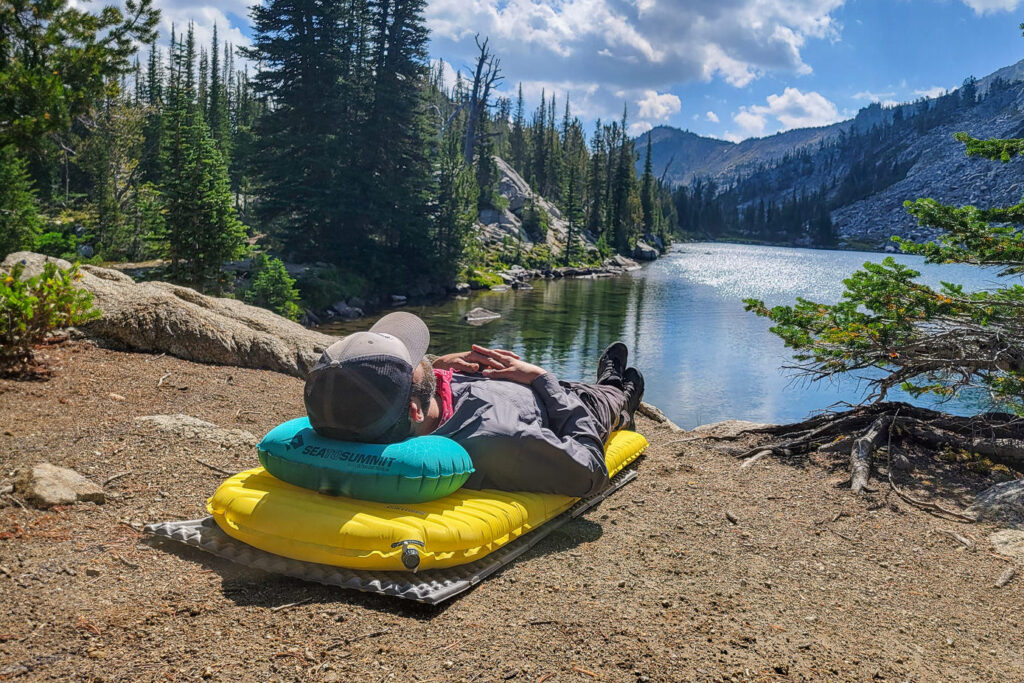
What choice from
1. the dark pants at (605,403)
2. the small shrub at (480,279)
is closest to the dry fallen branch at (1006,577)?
the dark pants at (605,403)

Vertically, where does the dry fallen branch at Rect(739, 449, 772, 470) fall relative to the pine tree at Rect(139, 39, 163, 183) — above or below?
below

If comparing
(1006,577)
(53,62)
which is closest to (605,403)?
(1006,577)

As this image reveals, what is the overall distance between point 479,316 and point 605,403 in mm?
20991

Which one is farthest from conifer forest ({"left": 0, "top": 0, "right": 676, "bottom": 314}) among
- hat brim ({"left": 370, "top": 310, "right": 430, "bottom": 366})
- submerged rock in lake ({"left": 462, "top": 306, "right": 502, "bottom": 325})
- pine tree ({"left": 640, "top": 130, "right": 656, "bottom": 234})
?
pine tree ({"left": 640, "top": 130, "right": 656, "bottom": 234})

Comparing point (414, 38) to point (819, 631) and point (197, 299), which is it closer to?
point (197, 299)

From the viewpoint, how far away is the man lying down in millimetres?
3627

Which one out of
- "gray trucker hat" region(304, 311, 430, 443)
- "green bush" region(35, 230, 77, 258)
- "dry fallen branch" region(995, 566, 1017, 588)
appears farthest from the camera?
"green bush" region(35, 230, 77, 258)

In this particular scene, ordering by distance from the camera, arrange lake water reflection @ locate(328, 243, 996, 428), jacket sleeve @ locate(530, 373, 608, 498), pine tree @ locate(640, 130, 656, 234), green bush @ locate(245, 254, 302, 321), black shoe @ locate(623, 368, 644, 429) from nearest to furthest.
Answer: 1. jacket sleeve @ locate(530, 373, 608, 498)
2. black shoe @ locate(623, 368, 644, 429)
3. lake water reflection @ locate(328, 243, 996, 428)
4. green bush @ locate(245, 254, 302, 321)
5. pine tree @ locate(640, 130, 656, 234)

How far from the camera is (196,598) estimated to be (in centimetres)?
316

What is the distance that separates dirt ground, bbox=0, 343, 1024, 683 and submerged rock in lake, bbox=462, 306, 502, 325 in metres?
20.8

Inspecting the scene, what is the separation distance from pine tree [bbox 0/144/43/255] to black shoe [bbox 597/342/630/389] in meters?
18.5

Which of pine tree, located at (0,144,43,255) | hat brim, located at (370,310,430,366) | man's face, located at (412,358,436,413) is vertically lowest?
man's face, located at (412,358,436,413)

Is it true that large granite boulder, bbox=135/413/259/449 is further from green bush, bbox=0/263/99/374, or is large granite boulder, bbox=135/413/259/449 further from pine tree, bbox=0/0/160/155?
pine tree, bbox=0/0/160/155

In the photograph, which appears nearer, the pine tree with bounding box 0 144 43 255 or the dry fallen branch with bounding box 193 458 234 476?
the dry fallen branch with bounding box 193 458 234 476
